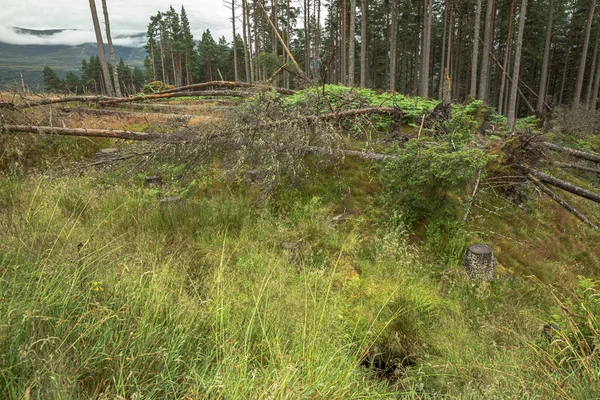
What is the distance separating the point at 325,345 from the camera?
2.24 m

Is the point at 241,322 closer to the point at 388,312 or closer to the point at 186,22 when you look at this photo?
the point at 388,312

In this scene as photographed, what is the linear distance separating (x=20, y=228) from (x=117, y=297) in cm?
150

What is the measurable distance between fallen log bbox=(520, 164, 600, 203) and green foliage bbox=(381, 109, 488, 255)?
1237 mm

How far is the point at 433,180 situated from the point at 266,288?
3.34 m

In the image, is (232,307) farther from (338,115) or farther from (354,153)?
(354,153)

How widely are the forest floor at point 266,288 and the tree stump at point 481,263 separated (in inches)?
7.9

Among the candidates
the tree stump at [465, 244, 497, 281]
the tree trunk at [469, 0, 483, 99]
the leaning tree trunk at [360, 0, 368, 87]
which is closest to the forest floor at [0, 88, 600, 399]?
the tree stump at [465, 244, 497, 281]

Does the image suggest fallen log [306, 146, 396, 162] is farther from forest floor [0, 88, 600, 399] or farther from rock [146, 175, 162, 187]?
rock [146, 175, 162, 187]

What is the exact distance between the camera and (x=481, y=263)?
426 centimetres

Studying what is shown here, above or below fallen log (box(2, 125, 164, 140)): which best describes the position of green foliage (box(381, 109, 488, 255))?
below

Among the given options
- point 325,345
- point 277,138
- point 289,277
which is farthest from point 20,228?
point 277,138

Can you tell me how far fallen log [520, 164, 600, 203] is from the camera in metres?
4.67

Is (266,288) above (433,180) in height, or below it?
below

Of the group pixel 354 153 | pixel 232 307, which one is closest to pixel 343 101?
pixel 354 153
